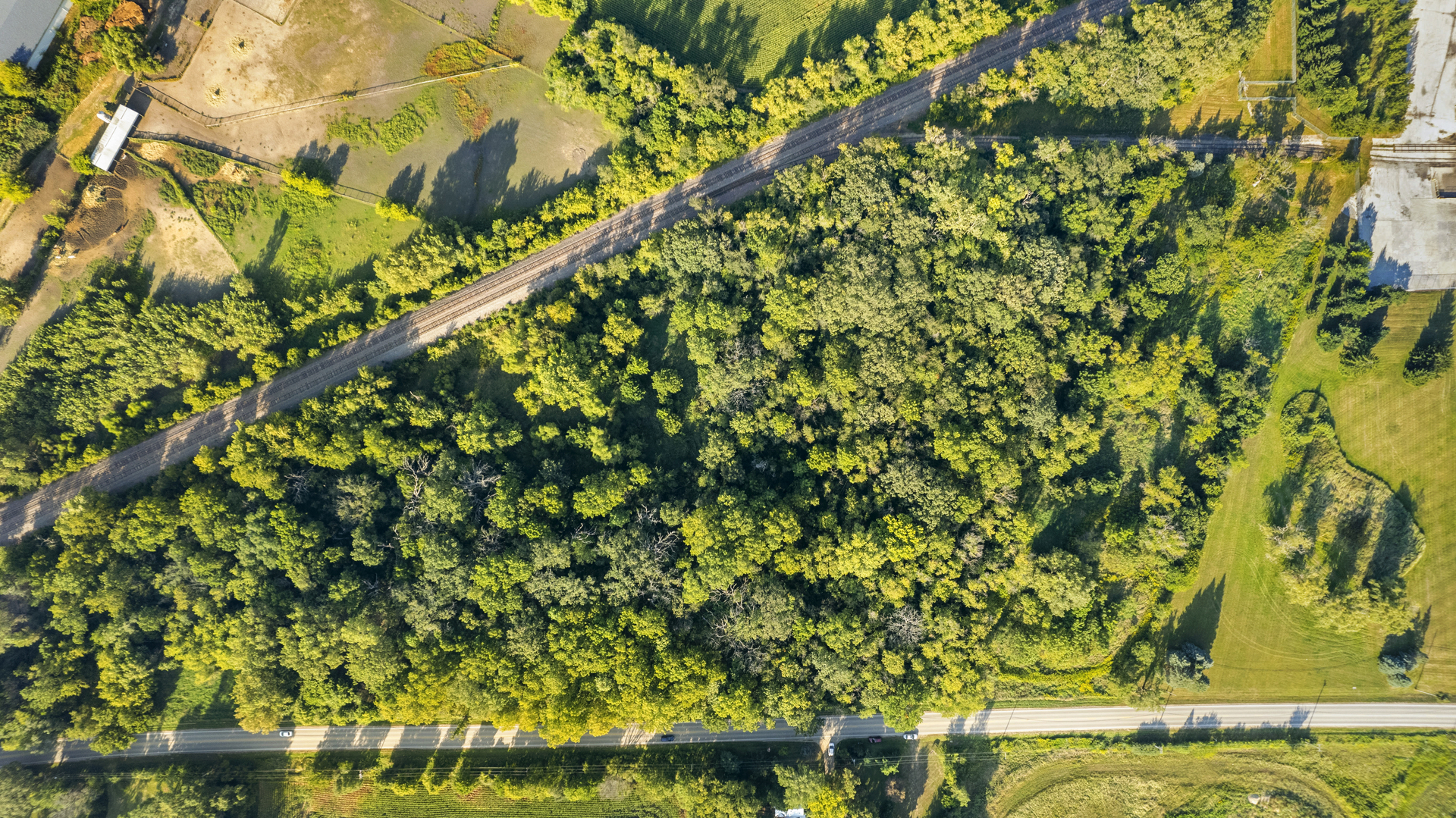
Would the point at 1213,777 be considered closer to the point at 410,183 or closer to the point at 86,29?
the point at 410,183

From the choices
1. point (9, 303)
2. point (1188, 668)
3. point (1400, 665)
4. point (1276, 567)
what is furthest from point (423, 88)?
point (1400, 665)

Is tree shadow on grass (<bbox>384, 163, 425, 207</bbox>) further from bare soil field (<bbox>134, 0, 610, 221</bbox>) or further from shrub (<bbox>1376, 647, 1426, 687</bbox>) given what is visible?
shrub (<bbox>1376, 647, 1426, 687</bbox>)

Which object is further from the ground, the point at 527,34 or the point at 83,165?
the point at 527,34

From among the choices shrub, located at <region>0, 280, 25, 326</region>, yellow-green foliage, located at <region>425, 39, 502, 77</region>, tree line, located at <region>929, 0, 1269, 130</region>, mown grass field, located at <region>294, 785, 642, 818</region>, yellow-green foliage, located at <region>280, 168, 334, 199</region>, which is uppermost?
tree line, located at <region>929, 0, 1269, 130</region>

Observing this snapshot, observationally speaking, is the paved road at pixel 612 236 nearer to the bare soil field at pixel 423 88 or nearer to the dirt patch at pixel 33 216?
the bare soil field at pixel 423 88

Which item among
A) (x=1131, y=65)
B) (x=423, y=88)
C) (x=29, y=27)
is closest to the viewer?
(x=1131, y=65)

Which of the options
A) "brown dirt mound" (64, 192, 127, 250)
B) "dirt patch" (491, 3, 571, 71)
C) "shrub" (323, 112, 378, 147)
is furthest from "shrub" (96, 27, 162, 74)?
"dirt patch" (491, 3, 571, 71)
